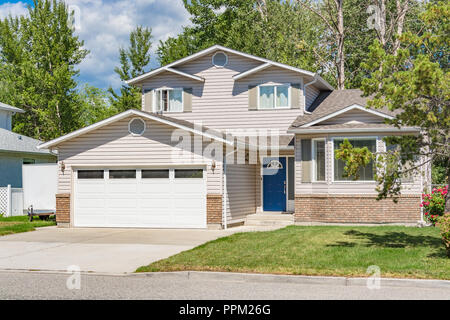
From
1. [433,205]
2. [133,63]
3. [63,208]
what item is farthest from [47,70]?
[433,205]

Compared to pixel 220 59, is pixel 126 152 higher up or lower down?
lower down

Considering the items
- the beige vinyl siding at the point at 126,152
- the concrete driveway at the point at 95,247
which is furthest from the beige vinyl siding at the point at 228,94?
the concrete driveway at the point at 95,247

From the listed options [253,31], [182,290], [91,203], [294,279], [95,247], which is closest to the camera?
[182,290]

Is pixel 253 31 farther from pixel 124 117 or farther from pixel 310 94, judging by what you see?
pixel 124 117

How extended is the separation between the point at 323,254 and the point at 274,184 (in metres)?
10.1

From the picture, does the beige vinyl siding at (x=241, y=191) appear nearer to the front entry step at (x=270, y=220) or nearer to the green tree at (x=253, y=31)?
the front entry step at (x=270, y=220)

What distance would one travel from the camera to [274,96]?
75.1ft

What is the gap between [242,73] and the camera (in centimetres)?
2289

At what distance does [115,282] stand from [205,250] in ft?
12.1

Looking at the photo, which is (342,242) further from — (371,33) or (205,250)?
(371,33)

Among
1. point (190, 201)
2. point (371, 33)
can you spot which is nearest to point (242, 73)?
Result: point (190, 201)

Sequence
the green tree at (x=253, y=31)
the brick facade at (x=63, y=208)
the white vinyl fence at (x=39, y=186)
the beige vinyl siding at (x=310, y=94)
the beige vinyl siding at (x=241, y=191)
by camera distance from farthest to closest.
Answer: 1. the green tree at (x=253, y=31)
2. the white vinyl fence at (x=39, y=186)
3. the beige vinyl siding at (x=310, y=94)
4. the brick facade at (x=63, y=208)
5. the beige vinyl siding at (x=241, y=191)

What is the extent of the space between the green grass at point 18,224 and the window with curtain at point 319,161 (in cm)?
1047

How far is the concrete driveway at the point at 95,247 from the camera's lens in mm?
11984
